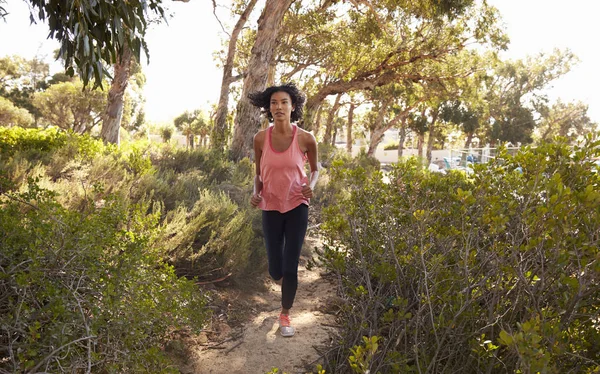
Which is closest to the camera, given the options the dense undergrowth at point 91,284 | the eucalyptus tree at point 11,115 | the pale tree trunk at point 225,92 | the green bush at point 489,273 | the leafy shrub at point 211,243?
the green bush at point 489,273

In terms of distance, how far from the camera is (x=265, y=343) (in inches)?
153

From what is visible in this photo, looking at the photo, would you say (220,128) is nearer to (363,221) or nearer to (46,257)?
(363,221)

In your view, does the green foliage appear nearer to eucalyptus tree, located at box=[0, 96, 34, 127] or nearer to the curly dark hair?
the curly dark hair

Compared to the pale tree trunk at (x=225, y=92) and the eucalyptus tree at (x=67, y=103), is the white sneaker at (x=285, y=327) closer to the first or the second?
the pale tree trunk at (x=225, y=92)

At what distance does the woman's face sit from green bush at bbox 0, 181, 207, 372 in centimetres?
158

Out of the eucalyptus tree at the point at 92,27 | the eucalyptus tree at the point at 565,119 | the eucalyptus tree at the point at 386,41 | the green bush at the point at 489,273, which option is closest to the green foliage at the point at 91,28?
the eucalyptus tree at the point at 92,27

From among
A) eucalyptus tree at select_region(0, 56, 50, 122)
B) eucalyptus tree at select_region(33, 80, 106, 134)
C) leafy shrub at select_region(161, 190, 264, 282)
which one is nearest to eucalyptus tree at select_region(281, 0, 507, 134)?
leafy shrub at select_region(161, 190, 264, 282)

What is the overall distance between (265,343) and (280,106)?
198cm

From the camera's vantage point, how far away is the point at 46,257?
108 inches

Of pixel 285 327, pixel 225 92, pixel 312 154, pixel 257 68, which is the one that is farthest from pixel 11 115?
pixel 285 327

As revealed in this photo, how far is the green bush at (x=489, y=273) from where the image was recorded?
6.73 feet

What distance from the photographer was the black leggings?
155 inches

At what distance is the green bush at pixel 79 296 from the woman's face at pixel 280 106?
1579mm

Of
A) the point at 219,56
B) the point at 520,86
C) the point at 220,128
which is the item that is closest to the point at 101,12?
the point at 220,128
